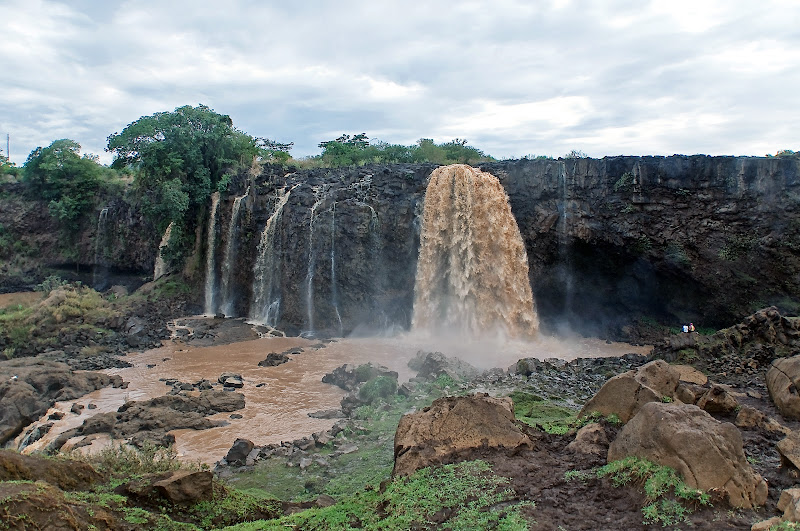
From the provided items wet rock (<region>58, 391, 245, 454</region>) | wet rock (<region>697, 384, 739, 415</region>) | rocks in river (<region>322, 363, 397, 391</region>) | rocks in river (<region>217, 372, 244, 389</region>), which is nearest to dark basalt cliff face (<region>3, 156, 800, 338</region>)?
rocks in river (<region>217, 372, 244, 389</region>)

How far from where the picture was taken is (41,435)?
434 inches

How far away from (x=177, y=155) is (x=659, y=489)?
27.7 meters

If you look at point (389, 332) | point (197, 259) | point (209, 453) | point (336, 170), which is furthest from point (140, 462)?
point (197, 259)

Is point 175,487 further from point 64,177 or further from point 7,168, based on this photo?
point 7,168

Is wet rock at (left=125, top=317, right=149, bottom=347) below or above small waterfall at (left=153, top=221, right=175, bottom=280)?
below

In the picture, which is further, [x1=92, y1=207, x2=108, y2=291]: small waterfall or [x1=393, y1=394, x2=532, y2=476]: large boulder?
[x1=92, y1=207, x2=108, y2=291]: small waterfall

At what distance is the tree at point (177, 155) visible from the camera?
2692 cm

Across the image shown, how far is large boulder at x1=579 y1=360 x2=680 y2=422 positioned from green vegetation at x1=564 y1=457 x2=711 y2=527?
193cm

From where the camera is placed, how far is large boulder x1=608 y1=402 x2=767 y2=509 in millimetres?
5043

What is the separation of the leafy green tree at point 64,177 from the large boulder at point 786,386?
34987 millimetres

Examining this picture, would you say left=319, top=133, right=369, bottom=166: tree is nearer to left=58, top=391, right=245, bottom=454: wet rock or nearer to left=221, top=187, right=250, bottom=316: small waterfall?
left=221, top=187, right=250, bottom=316: small waterfall

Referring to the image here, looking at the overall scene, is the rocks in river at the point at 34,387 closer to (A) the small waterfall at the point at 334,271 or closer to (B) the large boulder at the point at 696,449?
(A) the small waterfall at the point at 334,271

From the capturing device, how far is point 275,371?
53.0ft

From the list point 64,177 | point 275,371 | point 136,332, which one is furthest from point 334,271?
point 64,177
